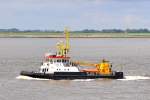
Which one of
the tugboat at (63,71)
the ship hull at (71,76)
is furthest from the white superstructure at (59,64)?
the ship hull at (71,76)

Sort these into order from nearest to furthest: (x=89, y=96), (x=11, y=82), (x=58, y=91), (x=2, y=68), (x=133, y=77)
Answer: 1. (x=89, y=96)
2. (x=58, y=91)
3. (x=11, y=82)
4. (x=133, y=77)
5. (x=2, y=68)

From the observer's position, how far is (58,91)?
7388 centimetres

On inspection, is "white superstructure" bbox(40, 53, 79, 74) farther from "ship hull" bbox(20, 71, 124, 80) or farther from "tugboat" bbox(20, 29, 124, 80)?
"ship hull" bbox(20, 71, 124, 80)

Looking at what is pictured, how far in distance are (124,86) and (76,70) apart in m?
7.69

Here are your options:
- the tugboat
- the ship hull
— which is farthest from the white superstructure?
the ship hull

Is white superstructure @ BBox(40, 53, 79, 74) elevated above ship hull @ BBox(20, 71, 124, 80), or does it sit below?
above

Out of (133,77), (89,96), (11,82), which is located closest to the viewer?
(89,96)

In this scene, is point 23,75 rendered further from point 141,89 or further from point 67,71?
point 141,89

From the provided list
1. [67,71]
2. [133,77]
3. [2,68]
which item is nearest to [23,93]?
[67,71]

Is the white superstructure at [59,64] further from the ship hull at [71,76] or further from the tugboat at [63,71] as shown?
the ship hull at [71,76]

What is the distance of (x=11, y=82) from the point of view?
81.8 metres

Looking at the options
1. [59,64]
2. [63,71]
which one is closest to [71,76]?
[63,71]

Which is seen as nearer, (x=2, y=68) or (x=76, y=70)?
(x=76, y=70)

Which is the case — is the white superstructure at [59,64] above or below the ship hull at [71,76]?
above
